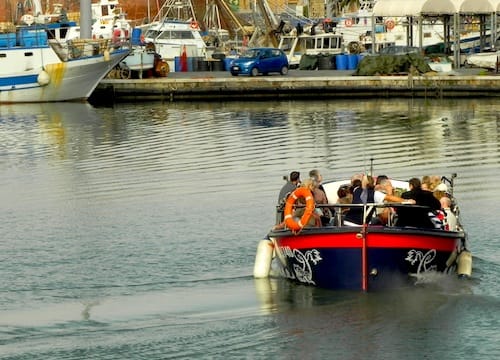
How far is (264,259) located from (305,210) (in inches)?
87.8

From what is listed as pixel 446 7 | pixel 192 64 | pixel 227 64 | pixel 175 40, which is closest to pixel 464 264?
pixel 446 7

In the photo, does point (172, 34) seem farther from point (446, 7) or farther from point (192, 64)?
point (446, 7)

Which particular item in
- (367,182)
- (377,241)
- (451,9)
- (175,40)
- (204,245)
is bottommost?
(204,245)

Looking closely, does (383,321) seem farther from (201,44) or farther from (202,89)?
(201,44)

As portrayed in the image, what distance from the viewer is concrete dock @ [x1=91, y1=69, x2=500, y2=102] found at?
6469 cm

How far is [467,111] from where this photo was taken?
2315 inches

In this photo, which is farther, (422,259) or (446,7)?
(446,7)

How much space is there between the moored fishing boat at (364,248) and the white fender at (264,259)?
94cm

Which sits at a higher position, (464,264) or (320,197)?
(320,197)

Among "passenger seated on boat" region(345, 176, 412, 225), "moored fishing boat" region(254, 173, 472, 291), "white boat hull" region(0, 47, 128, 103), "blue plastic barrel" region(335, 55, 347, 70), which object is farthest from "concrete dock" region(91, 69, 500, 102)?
"moored fishing boat" region(254, 173, 472, 291)

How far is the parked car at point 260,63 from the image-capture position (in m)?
71.2

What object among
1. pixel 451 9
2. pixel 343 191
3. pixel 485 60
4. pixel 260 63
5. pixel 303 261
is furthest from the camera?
pixel 260 63

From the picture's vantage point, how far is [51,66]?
236ft

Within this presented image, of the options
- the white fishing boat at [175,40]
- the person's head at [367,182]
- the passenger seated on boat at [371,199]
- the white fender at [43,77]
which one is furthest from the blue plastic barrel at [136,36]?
the person's head at [367,182]
